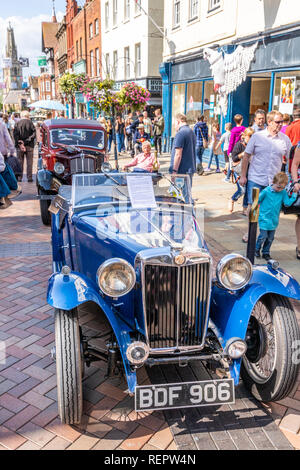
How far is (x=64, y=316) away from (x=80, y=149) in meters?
6.42

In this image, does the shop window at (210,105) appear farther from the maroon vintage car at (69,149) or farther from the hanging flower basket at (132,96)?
the maroon vintage car at (69,149)

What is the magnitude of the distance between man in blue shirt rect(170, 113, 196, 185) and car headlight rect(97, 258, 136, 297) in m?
4.72

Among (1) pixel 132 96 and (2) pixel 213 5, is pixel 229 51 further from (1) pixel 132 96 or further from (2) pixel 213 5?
(1) pixel 132 96

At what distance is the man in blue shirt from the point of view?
23.3 ft

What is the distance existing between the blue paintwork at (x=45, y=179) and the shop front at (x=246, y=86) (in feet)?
19.7

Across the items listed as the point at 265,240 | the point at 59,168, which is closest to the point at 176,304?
the point at 265,240

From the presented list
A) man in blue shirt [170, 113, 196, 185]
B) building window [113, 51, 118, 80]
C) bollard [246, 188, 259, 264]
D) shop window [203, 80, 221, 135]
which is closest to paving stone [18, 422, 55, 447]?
bollard [246, 188, 259, 264]

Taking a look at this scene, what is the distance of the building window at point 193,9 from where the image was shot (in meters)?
14.3

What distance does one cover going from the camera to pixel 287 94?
10.1 m

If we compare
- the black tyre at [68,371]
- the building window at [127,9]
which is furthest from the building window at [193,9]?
the black tyre at [68,371]

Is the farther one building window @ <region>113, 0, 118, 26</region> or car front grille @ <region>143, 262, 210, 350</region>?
building window @ <region>113, 0, 118, 26</region>

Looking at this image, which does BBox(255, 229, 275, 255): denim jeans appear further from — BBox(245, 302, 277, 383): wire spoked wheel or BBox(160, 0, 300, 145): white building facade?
BBox(160, 0, 300, 145): white building facade

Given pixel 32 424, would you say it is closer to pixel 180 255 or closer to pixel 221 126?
pixel 180 255
